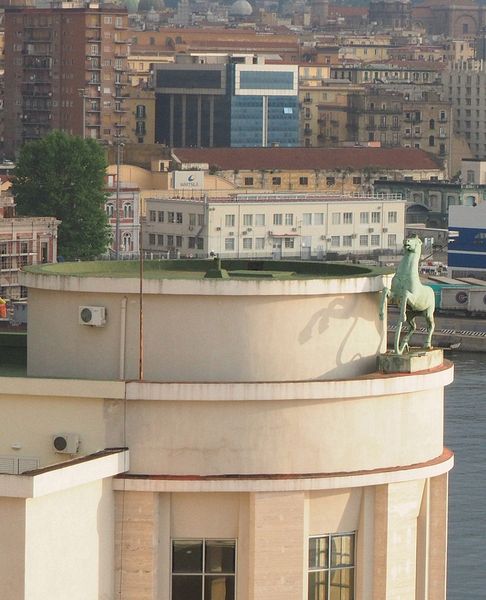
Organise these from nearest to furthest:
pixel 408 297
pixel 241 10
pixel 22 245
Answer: pixel 408 297 → pixel 22 245 → pixel 241 10

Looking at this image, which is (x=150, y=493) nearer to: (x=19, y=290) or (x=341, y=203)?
(x=19, y=290)

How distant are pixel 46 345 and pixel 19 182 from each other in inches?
1491

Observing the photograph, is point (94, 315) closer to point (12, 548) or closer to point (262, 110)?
point (12, 548)

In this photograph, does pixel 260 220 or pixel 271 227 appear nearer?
pixel 260 220

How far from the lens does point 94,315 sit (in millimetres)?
6941

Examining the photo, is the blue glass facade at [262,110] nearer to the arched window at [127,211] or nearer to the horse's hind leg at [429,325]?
the arched window at [127,211]

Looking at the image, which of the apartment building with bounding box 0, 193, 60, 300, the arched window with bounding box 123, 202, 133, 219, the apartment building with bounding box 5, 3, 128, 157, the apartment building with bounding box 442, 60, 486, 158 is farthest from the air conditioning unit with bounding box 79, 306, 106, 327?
the apartment building with bounding box 442, 60, 486, 158

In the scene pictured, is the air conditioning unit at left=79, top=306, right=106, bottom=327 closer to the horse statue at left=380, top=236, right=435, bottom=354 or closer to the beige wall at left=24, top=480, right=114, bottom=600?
the beige wall at left=24, top=480, right=114, bottom=600

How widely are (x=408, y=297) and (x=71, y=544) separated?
1.21m

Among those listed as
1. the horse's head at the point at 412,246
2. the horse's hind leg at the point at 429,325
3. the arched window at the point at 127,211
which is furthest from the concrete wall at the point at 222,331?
the arched window at the point at 127,211

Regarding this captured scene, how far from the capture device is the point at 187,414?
683 centimetres

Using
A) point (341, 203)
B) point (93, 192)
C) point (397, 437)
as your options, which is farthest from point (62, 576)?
point (341, 203)

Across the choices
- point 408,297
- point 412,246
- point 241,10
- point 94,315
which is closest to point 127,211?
point 412,246

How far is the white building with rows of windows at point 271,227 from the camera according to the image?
45594 mm
